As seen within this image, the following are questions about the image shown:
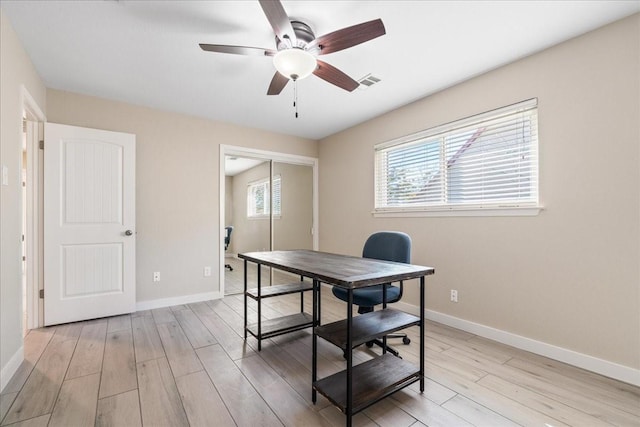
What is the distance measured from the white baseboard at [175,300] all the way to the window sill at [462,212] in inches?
95.7

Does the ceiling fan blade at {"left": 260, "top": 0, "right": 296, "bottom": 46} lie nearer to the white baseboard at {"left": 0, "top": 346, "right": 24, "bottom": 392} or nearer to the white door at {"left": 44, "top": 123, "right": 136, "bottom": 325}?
the white door at {"left": 44, "top": 123, "right": 136, "bottom": 325}

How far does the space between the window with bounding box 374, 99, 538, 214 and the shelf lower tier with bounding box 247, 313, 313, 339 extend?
65.9 inches

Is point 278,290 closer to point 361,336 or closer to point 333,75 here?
point 361,336

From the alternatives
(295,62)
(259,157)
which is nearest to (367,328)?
(295,62)

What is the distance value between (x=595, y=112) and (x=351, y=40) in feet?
5.98

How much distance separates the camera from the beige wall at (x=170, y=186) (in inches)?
130

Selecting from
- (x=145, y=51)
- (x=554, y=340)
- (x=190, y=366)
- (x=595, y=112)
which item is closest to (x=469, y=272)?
(x=554, y=340)

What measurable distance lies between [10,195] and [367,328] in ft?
8.53

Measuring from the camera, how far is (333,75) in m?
2.13

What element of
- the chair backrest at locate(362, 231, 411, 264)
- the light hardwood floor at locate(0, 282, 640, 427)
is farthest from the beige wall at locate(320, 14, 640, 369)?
the chair backrest at locate(362, 231, 411, 264)

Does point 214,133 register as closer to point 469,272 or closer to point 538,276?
point 469,272

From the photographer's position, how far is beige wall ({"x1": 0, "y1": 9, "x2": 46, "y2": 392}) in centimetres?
186

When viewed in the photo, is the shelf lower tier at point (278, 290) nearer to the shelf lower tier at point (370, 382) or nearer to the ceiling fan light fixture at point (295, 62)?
the shelf lower tier at point (370, 382)

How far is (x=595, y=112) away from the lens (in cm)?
204
